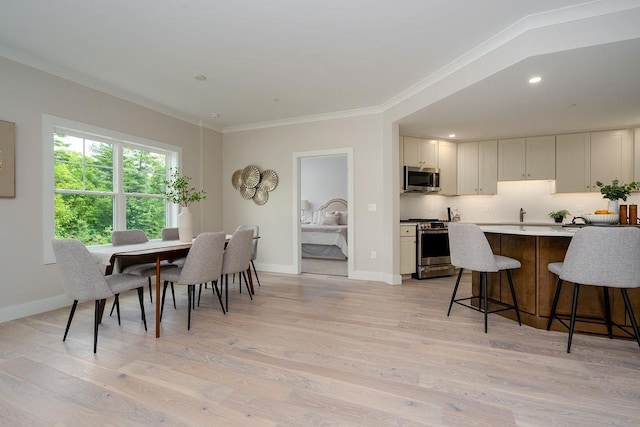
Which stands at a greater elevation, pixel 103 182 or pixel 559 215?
pixel 103 182

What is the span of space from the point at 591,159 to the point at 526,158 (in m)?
0.87

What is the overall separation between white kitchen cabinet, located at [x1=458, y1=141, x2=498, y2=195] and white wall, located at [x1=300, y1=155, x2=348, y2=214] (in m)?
3.85

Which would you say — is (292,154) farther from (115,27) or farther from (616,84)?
(616,84)

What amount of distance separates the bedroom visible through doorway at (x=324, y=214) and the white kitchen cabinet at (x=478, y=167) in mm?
2351

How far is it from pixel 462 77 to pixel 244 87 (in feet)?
8.40

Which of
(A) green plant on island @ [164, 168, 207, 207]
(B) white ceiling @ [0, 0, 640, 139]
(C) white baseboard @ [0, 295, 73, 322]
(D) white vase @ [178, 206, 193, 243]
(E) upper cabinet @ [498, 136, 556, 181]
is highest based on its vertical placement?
(B) white ceiling @ [0, 0, 640, 139]

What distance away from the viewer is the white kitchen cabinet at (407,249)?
472 centimetres

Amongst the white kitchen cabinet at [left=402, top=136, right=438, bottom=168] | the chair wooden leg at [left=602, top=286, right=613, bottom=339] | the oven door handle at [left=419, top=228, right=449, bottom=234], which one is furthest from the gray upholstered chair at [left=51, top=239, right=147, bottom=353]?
the white kitchen cabinet at [left=402, top=136, right=438, bottom=168]

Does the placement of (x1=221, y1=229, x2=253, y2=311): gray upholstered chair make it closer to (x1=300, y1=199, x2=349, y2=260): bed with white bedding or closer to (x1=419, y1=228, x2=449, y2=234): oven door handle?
(x1=419, y1=228, x2=449, y2=234): oven door handle

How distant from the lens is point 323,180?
9219 millimetres

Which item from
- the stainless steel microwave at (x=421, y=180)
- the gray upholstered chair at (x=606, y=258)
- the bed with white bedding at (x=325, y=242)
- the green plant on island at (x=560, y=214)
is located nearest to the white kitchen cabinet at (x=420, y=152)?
the stainless steel microwave at (x=421, y=180)

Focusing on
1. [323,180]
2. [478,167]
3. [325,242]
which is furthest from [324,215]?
[478,167]

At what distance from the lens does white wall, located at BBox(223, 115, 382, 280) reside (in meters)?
4.70

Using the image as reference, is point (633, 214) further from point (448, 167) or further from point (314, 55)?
point (314, 55)
